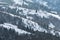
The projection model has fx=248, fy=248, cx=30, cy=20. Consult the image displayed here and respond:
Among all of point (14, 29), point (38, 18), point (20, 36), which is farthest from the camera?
point (38, 18)

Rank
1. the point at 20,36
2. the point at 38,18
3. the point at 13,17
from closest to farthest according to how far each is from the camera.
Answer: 1. the point at 20,36
2. the point at 13,17
3. the point at 38,18

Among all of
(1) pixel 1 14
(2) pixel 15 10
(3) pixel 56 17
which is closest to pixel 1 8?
(2) pixel 15 10

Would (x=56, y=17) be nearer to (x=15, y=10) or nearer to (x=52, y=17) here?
(x=52, y=17)

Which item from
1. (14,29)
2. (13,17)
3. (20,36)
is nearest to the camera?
(20,36)

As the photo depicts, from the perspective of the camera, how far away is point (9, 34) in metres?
128

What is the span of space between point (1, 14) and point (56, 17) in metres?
48.8

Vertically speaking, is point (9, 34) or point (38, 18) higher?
point (9, 34)

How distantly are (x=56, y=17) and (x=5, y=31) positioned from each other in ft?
242

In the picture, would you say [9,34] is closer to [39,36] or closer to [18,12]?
[39,36]

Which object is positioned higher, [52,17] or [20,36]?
[20,36]

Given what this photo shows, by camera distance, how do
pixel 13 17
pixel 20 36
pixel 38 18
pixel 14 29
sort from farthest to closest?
pixel 38 18, pixel 13 17, pixel 14 29, pixel 20 36

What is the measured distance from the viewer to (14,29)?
5492 inches

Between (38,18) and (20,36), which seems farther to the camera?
(38,18)

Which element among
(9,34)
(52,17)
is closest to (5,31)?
(9,34)
